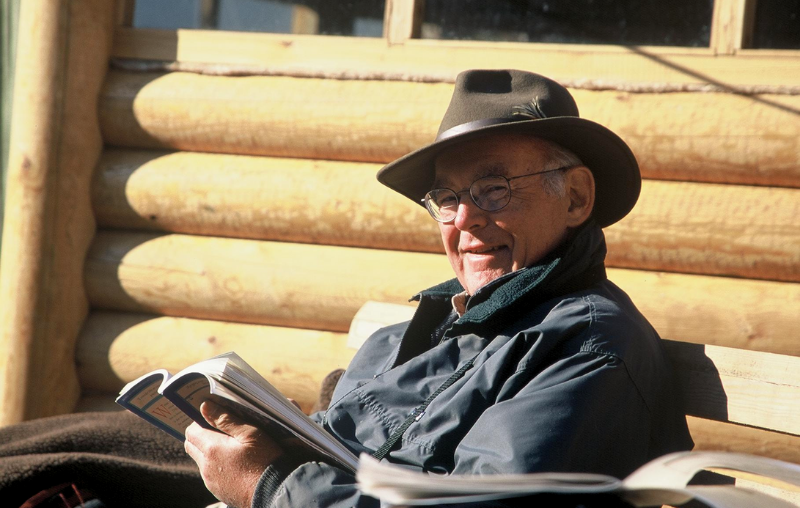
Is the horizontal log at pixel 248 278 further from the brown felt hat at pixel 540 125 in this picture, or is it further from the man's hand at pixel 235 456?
the man's hand at pixel 235 456

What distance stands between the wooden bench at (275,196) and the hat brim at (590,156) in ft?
2.61

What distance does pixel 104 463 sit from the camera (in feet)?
7.49

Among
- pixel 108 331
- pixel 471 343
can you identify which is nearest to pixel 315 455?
pixel 471 343

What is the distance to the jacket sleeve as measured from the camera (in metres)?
1.62

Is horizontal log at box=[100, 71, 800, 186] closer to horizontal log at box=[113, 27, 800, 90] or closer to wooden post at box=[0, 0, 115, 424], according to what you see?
horizontal log at box=[113, 27, 800, 90]

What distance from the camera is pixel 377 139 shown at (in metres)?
3.46

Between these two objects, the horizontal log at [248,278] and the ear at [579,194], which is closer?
the ear at [579,194]

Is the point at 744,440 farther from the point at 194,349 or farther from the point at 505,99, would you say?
the point at 194,349

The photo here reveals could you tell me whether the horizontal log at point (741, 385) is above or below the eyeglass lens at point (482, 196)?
below

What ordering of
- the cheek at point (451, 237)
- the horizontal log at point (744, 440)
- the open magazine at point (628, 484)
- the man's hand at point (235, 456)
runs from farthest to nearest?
1. the horizontal log at point (744, 440)
2. the cheek at point (451, 237)
3. the man's hand at point (235, 456)
4. the open magazine at point (628, 484)

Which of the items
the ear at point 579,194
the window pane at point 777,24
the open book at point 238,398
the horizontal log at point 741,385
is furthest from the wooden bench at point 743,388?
the window pane at point 777,24

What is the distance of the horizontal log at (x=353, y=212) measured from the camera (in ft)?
9.55

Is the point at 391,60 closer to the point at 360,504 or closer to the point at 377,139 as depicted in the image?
the point at 377,139

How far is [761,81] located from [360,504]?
2256 mm
